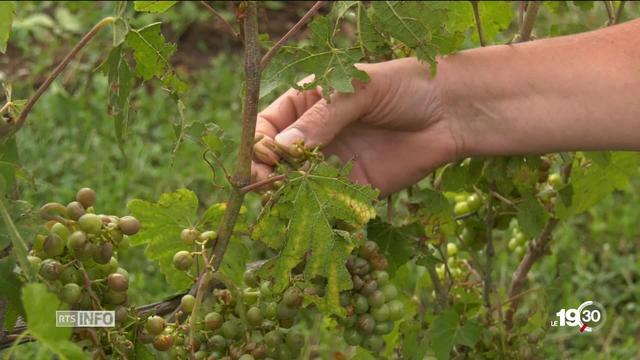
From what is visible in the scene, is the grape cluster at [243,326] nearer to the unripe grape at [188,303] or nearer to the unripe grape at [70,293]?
the unripe grape at [188,303]

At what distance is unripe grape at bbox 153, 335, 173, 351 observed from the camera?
51.9 inches

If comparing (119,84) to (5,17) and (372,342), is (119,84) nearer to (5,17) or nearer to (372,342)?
(5,17)

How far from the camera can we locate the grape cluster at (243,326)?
4.56 ft

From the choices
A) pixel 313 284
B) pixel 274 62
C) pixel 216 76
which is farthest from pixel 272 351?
pixel 216 76

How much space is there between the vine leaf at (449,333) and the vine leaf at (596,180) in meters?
0.31

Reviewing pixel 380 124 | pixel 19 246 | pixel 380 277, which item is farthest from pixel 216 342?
pixel 380 124

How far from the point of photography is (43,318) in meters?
1.00

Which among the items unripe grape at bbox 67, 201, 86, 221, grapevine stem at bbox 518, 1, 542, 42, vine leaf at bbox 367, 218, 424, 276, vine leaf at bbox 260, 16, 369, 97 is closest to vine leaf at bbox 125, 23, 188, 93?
vine leaf at bbox 260, 16, 369, 97

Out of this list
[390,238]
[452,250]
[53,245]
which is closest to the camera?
[53,245]

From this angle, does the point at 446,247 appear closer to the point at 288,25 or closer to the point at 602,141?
the point at 602,141

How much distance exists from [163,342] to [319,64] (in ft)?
1.57

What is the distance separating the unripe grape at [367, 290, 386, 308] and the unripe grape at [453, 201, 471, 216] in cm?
58

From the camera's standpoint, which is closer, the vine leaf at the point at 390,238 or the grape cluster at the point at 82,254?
the grape cluster at the point at 82,254

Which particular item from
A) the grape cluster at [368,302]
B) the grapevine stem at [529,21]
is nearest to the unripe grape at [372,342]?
the grape cluster at [368,302]
